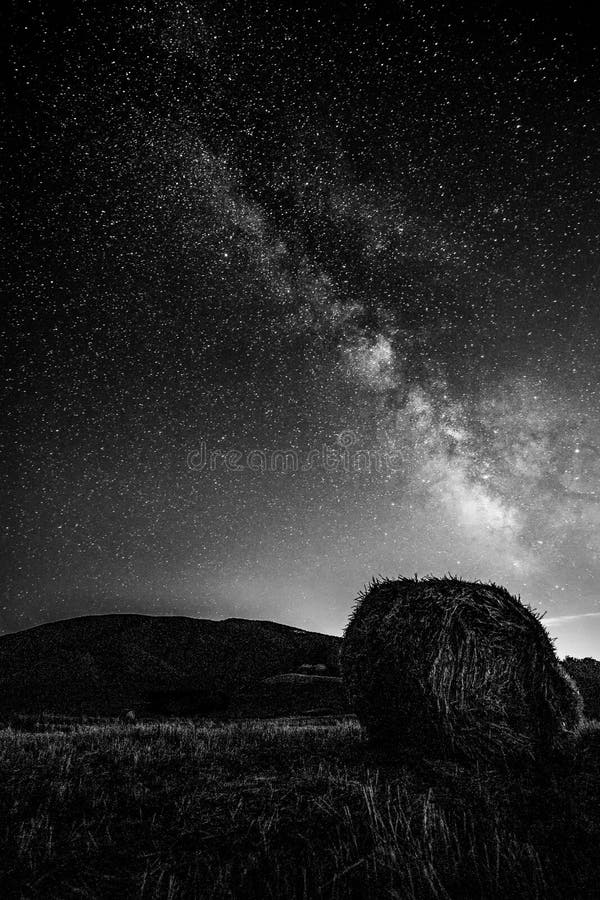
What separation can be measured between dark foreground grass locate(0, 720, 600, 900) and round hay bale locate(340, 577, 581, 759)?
2.09 ft

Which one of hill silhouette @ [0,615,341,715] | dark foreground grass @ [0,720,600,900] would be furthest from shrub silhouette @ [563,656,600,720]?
hill silhouette @ [0,615,341,715]

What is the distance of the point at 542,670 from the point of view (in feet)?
22.9

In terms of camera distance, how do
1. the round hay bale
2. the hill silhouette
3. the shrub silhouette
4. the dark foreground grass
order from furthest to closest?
the hill silhouette, the shrub silhouette, the round hay bale, the dark foreground grass

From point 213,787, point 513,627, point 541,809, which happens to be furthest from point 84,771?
point 513,627

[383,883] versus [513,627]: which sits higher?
[513,627]

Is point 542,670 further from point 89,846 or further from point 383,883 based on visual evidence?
point 89,846

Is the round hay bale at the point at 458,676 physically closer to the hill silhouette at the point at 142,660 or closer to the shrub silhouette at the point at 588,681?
the shrub silhouette at the point at 588,681

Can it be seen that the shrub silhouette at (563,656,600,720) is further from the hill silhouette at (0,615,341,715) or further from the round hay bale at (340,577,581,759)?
the hill silhouette at (0,615,341,715)

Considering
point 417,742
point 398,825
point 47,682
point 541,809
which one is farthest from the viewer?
point 47,682

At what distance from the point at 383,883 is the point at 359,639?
4.93 meters

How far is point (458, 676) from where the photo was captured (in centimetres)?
682

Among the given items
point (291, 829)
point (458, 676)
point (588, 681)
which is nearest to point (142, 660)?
point (588, 681)

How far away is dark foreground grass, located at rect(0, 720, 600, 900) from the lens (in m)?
2.91

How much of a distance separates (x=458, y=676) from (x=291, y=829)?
13.0ft
